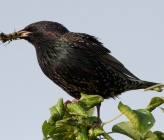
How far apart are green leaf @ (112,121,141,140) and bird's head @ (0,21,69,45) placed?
294 centimetres

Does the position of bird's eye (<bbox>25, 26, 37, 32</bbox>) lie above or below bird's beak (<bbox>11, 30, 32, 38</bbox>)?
above

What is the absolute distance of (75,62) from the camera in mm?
5188

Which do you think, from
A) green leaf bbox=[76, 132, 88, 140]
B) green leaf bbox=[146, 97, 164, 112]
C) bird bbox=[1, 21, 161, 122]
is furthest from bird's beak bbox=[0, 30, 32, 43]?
green leaf bbox=[146, 97, 164, 112]

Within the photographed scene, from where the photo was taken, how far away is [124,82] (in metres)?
5.78

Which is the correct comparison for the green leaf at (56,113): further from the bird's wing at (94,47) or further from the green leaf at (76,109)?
the bird's wing at (94,47)

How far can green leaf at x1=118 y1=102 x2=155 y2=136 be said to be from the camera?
2.13 metres

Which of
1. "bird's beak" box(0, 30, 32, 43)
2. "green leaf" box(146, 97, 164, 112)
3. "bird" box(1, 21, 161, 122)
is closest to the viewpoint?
"green leaf" box(146, 97, 164, 112)

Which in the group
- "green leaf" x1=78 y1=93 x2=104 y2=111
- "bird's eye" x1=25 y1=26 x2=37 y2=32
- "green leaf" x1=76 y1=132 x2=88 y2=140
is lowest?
"green leaf" x1=76 y1=132 x2=88 y2=140

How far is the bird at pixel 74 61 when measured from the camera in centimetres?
513

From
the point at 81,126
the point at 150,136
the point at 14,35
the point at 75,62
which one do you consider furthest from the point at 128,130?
the point at 14,35

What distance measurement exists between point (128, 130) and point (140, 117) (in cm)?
36

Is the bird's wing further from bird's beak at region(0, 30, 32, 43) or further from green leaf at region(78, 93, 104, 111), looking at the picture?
green leaf at region(78, 93, 104, 111)

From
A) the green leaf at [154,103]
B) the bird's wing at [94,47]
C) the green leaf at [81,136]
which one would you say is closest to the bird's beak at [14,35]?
the bird's wing at [94,47]

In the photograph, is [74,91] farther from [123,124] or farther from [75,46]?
[123,124]
